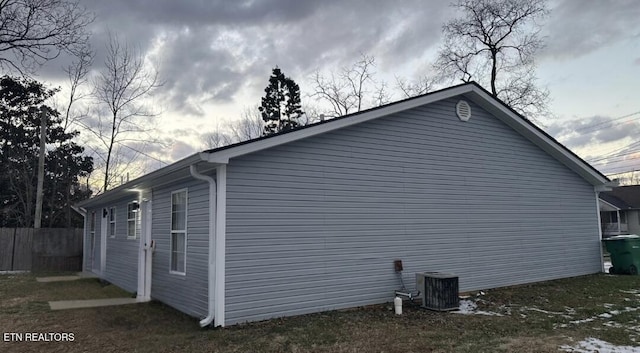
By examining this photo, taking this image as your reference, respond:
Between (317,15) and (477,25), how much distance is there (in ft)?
46.4

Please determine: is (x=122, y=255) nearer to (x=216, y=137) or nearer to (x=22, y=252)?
(x=22, y=252)

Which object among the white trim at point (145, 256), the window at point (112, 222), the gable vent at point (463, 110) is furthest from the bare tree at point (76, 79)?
the gable vent at point (463, 110)

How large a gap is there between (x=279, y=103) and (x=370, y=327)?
81.2ft

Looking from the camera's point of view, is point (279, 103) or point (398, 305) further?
point (279, 103)

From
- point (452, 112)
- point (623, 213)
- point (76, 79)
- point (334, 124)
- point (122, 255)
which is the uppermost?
point (76, 79)

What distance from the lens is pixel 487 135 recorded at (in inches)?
394

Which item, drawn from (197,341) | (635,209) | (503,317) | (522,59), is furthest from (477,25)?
(197,341)

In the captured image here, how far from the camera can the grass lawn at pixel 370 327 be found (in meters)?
5.39

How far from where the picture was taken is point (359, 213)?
7891 millimetres

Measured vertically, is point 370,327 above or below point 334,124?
below

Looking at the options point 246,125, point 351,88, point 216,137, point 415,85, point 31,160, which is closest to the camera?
point 31,160

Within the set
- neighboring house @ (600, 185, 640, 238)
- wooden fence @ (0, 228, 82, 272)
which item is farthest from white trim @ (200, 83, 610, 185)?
neighboring house @ (600, 185, 640, 238)

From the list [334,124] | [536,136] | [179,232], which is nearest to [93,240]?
[179,232]

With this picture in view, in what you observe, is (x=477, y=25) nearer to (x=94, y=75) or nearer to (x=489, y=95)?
(x=489, y=95)
